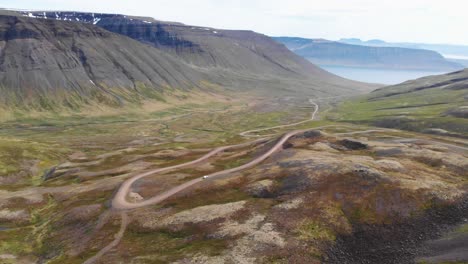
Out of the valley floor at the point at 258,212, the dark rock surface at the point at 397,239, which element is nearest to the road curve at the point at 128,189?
the valley floor at the point at 258,212

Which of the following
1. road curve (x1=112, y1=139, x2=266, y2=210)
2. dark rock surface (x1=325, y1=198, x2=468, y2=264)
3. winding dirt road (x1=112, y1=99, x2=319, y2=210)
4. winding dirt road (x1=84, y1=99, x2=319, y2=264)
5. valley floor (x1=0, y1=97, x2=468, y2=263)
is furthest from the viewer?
winding dirt road (x1=112, y1=99, x2=319, y2=210)

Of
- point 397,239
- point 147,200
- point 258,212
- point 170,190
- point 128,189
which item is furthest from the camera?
point 128,189

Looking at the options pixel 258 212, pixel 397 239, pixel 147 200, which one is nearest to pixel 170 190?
pixel 147 200

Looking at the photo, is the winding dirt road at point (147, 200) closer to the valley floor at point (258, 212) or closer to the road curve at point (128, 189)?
the road curve at point (128, 189)

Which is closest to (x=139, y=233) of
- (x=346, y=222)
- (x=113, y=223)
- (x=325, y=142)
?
(x=113, y=223)

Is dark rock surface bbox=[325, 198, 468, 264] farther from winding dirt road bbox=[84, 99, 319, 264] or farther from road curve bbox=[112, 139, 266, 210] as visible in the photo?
road curve bbox=[112, 139, 266, 210]

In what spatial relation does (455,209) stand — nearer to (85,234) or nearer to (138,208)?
(138,208)

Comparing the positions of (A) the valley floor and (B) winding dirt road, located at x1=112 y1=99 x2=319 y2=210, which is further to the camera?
(B) winding dirt road, located at x1=112 y1=99 x2=319 y2=210

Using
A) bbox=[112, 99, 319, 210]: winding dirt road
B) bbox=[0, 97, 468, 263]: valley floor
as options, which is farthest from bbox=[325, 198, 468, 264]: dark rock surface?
bbox=[112, 99, 319, 210]: winding dirt road

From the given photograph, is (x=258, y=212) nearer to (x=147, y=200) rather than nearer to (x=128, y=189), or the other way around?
(x=147, y=200)

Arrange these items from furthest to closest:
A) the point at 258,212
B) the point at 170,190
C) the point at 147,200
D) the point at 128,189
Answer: the point at 128,189, the point at 170,190, the point at 147,200, the point at 258,212

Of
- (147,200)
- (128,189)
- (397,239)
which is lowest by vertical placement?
(128,189)
